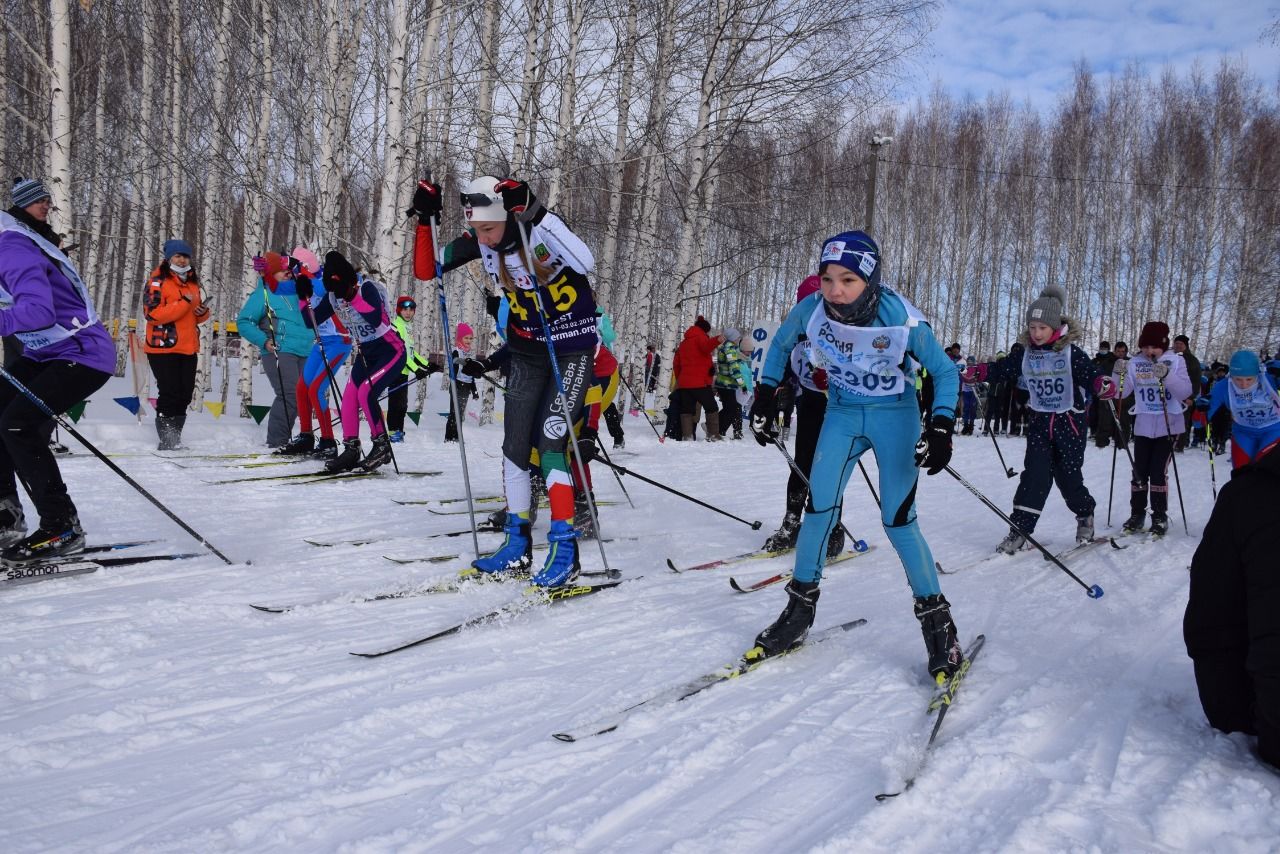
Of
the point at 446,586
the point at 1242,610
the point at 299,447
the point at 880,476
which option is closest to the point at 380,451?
the point at 299,447

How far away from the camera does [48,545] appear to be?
419 cm

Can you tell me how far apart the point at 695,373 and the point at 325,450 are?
661cm

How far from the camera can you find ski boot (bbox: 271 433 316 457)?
26.7 feet

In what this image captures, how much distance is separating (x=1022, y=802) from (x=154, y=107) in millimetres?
17710

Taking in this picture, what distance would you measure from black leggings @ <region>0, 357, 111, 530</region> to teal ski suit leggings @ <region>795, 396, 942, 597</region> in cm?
366

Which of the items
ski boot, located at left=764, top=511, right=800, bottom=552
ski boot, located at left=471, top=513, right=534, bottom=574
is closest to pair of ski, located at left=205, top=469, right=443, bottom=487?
ski boot, located at left=471, top=513, right=534, bottom=574

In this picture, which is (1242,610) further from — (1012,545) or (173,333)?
(173,333)

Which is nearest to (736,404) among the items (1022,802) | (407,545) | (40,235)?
(407,545)

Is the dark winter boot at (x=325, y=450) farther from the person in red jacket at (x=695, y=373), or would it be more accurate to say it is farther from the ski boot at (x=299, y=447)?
the person in red jacket at (x=695, y=373)

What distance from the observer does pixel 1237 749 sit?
101 inches

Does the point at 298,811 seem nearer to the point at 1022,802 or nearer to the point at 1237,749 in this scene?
the point at 1022,802

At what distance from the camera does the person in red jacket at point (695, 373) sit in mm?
13133

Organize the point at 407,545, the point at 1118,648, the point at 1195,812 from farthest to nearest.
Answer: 1. the point at 407,545
2. the point at 1118,648
3. the point at 1195,812

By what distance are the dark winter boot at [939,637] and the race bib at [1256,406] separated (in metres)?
4.91
